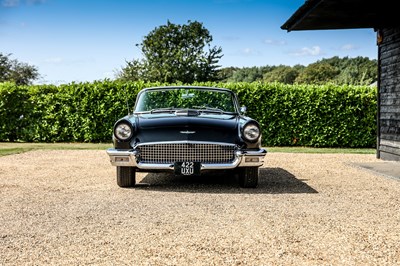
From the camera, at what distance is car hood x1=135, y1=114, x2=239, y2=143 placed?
20.5 ft

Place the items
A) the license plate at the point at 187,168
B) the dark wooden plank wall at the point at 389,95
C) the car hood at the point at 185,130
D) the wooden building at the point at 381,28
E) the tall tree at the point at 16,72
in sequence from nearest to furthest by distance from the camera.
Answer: the license plate at the point at 187,168 → the car hood at the point at 185,130 → the wooden building at the point at 381,28 → the dark wooden plank wall at the point at 389,95 → the tall tree at the point at 16,72

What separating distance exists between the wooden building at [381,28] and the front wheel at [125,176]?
14.1ft

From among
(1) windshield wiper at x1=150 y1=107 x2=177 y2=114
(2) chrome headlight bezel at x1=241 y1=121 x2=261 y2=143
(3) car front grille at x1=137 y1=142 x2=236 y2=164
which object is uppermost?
(1) windshield wiper at x1=150 y1=107 x2=177 y2=114

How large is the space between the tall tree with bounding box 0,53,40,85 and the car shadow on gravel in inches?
1497

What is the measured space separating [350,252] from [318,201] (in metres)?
2.13

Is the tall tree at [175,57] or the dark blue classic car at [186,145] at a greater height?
the tall tree at [175,57]

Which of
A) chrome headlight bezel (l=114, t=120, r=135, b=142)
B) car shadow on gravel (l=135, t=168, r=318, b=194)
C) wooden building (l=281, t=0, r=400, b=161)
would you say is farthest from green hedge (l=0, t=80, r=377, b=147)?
chrome headlight bezel (l=114, t=120, r=135, b=142)

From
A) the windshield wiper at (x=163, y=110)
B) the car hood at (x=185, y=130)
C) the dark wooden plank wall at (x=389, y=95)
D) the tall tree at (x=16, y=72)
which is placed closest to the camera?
the car hood at (x=185, y=130)

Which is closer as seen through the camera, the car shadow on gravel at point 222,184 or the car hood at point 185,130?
the car hood at point 185,130

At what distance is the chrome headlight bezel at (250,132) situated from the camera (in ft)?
20.6

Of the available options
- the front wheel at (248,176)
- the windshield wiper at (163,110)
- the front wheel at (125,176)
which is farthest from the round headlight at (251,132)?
the front wheel at (125,176)

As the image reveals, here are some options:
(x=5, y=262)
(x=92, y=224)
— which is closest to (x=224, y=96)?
(x=92, y=224)

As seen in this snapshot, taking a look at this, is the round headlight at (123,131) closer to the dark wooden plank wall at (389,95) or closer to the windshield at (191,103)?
the windshield at (191,103)

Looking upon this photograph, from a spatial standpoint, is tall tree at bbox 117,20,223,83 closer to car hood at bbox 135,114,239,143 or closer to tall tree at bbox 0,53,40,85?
tall tree at bbox 0,53,40,85
